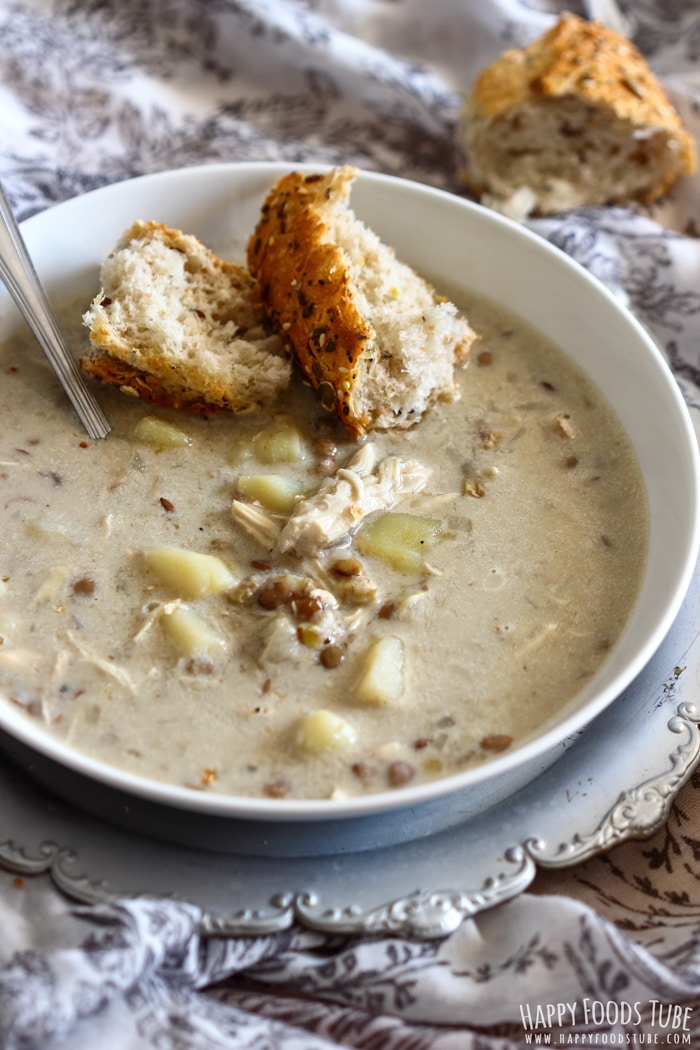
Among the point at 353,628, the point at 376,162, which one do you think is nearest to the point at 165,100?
the point at 376,162

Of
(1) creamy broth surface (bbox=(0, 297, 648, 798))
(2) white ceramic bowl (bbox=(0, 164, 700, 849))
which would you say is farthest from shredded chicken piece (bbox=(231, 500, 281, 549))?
(2) white ceramic bowl (bbox=(0, 164, 700, 849))

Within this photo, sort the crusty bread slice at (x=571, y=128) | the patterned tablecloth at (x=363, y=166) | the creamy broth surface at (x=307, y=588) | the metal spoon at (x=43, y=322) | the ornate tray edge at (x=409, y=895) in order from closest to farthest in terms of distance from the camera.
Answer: the patterned tablecloth at (x=363, y=166)
the ornate tray edge at (x=409, y=895)
the creamy broth surface at (x=307, y=588)
the metal spoon at (x=43, y=322)
the crusty bread slice at (x=571, y=128)

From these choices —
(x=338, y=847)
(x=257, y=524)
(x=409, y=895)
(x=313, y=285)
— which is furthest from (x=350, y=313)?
(x=409, y=895)

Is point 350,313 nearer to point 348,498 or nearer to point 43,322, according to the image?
point 348,498

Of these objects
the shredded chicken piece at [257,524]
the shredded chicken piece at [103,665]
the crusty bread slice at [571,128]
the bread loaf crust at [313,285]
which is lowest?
the shredded chicken piece at [103,665]

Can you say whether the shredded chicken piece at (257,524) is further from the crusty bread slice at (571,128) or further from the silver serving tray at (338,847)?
the crusty bread slice at (571,128)

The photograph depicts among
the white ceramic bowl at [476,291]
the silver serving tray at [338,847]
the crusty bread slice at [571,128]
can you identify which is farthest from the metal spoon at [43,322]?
the crusty bread slice at [571,128]
